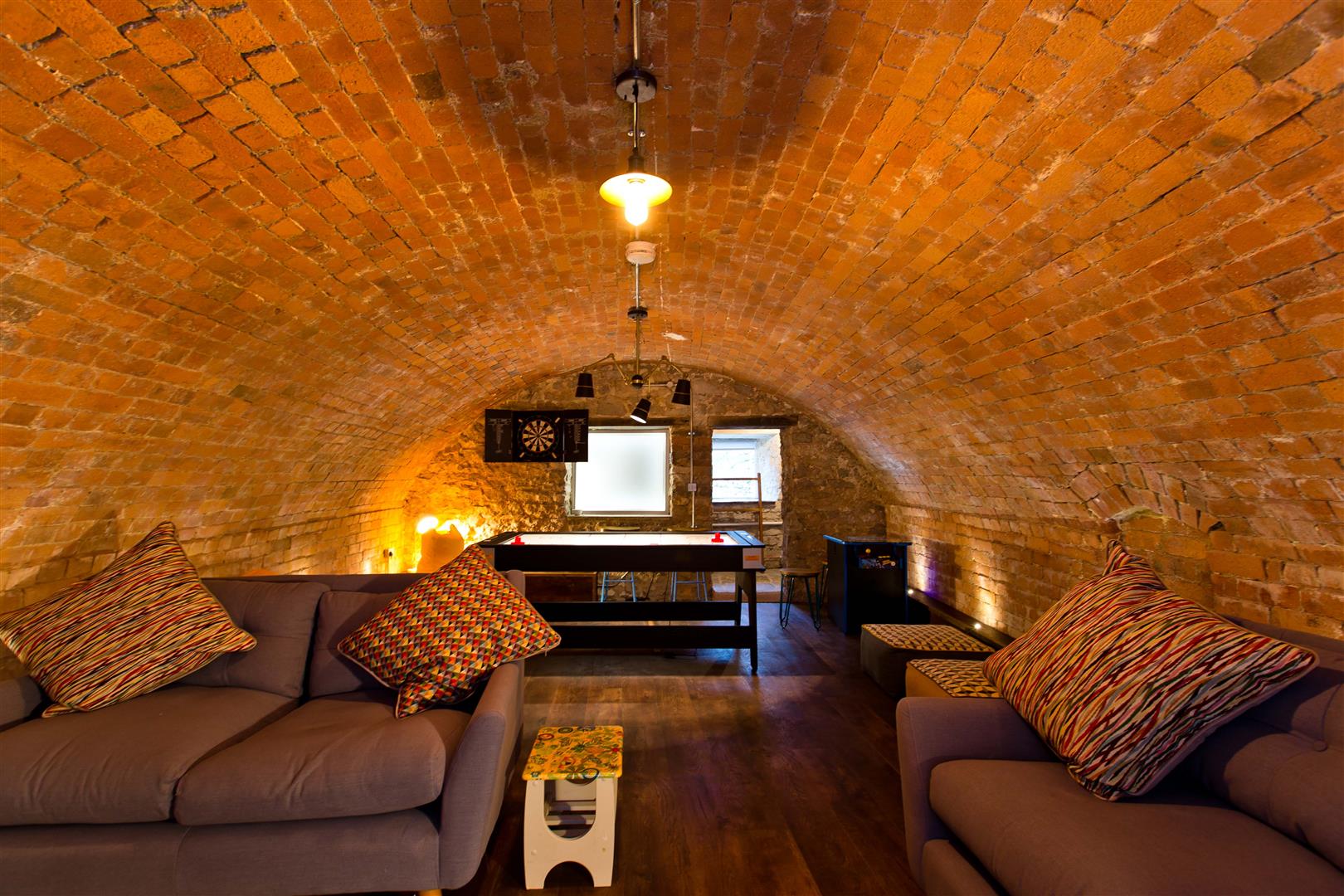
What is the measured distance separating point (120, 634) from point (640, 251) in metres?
3.34

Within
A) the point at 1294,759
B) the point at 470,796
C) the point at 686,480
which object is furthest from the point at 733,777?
the point at 686,480

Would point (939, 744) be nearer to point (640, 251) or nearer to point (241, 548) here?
point (640, 251)

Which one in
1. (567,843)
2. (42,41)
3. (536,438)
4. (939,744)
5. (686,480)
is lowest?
(567,843)

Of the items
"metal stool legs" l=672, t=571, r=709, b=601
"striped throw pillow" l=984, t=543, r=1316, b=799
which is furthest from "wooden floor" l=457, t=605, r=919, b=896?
"metal stool legs" l=672, t=571, r=709, b=601

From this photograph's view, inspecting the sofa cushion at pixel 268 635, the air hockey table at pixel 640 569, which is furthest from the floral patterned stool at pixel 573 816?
the air hockey table at pixel 640 569

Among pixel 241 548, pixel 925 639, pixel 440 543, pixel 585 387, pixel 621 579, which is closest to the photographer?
pixel 925 639

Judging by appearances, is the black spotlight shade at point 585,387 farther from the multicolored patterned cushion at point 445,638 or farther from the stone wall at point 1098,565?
the stone wall at point 1098,565

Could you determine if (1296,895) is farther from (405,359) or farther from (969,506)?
(405,359)

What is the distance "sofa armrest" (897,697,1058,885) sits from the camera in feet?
7.23

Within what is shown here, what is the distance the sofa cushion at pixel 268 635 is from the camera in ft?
9.64

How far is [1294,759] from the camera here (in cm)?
169

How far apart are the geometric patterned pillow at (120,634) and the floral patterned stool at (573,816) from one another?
156 cm

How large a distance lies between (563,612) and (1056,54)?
16.0ft

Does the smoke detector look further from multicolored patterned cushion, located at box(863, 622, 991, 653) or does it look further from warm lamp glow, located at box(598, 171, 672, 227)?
multicolored patterned cushion, located at box(863, 622, 991, 653)
